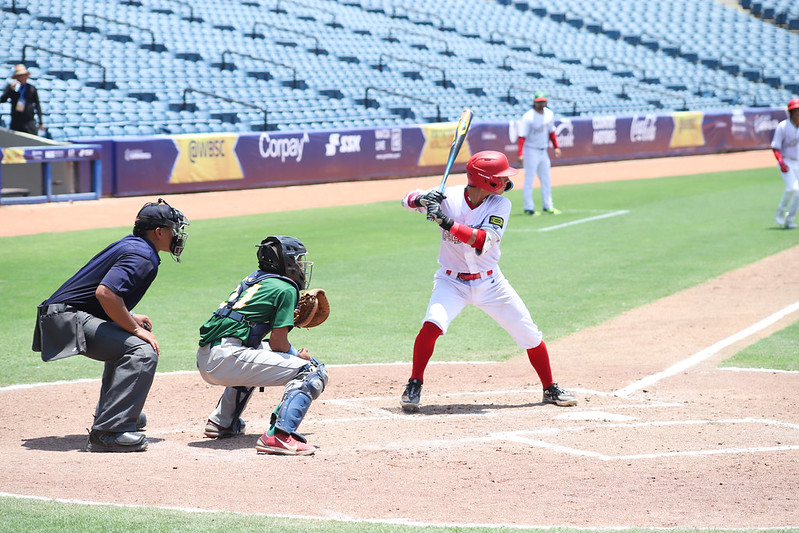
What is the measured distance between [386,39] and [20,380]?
3061 centimetres

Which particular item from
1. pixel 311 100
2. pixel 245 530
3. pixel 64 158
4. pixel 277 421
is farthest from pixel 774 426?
pixel 311 100

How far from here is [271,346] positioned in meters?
6.26

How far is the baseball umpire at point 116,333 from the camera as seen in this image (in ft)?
19.8

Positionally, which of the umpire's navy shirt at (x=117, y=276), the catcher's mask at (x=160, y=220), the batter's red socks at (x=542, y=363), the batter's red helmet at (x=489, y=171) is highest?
the batter's red helmet at (x=489, y=171)

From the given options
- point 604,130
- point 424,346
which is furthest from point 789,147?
point 604,130

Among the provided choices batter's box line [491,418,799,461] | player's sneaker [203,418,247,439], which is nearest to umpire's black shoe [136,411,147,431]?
player's sneaker [203,418,247,439]

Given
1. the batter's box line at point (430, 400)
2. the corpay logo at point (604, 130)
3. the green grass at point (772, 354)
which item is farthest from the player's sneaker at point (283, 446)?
the corpay logo at point (604, 130)

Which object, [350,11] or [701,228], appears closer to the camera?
[701,228]

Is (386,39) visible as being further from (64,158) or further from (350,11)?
(64,158)

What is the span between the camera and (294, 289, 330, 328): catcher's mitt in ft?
21.1

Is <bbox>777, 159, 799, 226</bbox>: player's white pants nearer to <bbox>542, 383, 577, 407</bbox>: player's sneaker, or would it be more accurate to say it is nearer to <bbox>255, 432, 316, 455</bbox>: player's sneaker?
<bbox>542, 383, 577, 407</bbox>: player's sneaker

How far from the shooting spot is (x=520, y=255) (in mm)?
15039

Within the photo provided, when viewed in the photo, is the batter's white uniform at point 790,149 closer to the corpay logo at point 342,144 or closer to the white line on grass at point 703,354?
the white line on grass at point 703,354

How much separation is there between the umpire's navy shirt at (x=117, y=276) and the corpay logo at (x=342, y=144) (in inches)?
759
